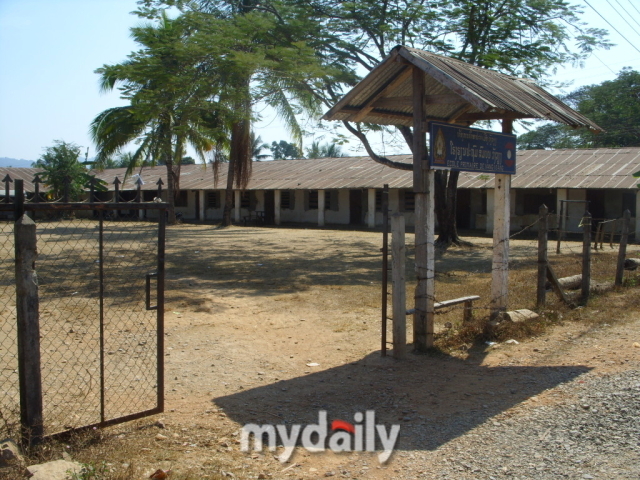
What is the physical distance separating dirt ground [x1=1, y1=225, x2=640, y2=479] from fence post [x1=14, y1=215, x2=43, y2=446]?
0.32 m

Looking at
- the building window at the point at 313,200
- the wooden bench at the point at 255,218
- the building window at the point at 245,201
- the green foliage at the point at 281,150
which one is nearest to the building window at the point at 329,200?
the building window at the point at 313,200

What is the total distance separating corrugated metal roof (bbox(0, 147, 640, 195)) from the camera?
2148 centimetres

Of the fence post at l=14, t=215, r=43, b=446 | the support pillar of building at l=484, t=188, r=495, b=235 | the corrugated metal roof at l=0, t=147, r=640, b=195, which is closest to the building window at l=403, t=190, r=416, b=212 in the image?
the corrugated metal roof at l=0, t=147, r=640, b=195

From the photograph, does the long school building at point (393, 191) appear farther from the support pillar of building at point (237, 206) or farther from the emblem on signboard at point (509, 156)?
the emblem on signboard at point (509, 156)

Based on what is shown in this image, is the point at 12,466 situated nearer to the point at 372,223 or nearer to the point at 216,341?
the point at 216,341

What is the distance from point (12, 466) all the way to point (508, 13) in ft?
52.7

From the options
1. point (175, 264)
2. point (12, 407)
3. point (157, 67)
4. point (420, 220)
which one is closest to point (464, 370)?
point (420, 220)

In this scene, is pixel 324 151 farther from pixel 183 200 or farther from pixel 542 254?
pixel 542 254

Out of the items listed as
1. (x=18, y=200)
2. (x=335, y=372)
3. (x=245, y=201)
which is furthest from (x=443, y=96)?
(x=245, y=201)

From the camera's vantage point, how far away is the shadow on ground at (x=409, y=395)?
438 centimetres

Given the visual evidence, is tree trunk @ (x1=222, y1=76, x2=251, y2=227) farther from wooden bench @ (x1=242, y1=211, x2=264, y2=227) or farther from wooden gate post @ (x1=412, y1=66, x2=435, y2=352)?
wooden gate post @ (x1=412, y1=66, x2=435, y2=352)

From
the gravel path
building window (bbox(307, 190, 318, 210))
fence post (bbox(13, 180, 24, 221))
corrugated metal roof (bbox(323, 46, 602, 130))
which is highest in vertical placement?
corrugated metal roof (bbox(323, 46, 602, 130))

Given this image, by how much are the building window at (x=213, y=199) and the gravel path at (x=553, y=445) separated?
3165cm

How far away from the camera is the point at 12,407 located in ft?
14.3
